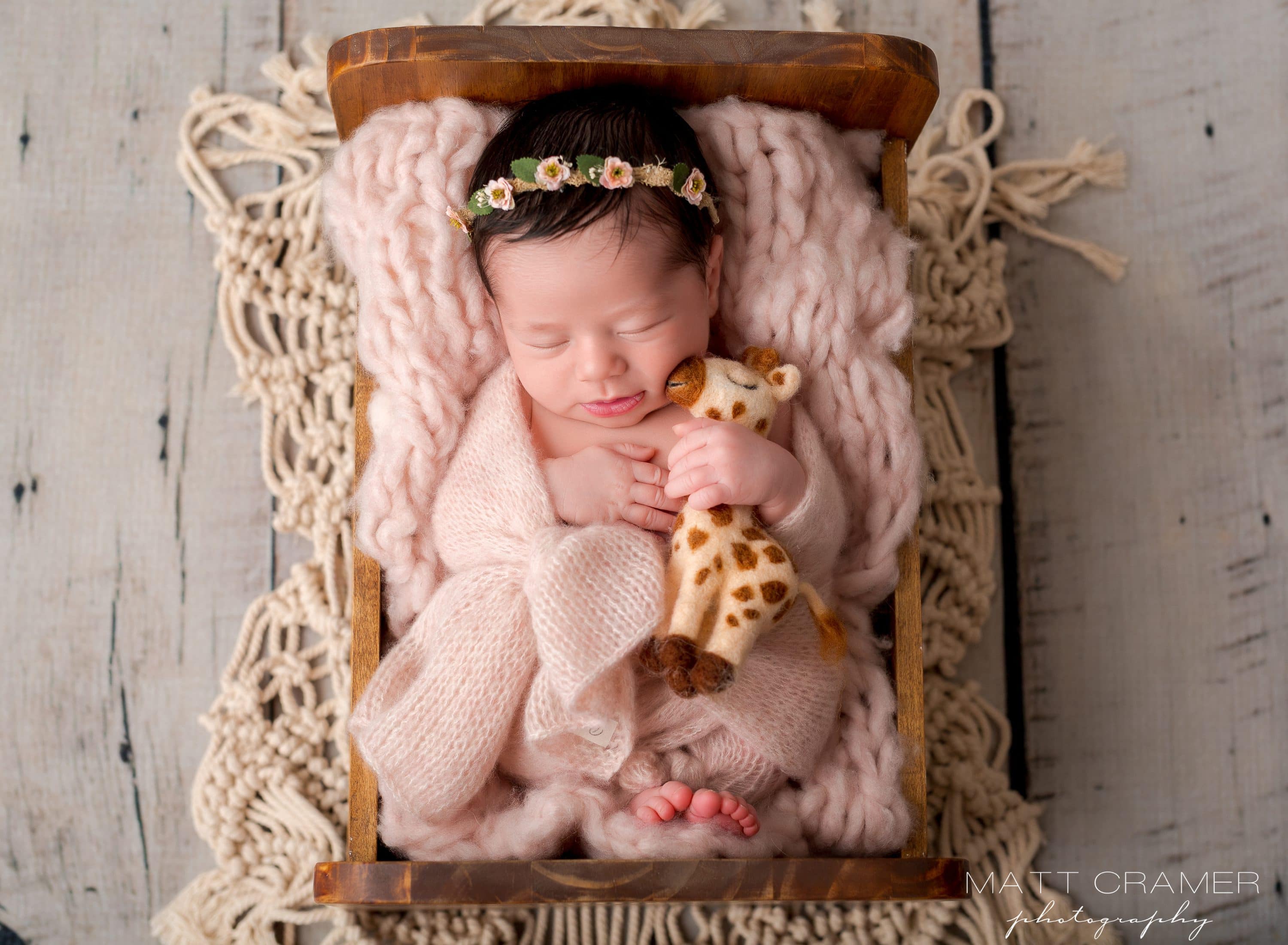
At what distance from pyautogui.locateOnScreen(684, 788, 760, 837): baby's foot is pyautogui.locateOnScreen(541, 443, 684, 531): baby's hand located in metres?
0.27

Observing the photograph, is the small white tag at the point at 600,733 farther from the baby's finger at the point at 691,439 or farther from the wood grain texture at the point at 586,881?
the baby's finger at the point at 691,439

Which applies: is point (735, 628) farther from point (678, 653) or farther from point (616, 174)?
point (616, 174)

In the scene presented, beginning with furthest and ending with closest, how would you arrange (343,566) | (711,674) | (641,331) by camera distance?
(343,566) → (641,331) → (711,674)

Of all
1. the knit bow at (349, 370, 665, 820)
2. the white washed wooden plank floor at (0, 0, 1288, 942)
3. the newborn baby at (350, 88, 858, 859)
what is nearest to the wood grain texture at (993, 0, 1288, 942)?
the white washed wooden plank floor at (0, 0, 1288, 942)

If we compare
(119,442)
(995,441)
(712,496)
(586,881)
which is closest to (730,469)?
(712,496)

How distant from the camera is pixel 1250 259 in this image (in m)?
1.43

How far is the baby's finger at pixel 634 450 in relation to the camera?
110 cm

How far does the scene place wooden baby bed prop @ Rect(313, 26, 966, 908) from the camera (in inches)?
36.8

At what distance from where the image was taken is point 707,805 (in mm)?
1011

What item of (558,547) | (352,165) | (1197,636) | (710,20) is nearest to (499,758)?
(558,547)

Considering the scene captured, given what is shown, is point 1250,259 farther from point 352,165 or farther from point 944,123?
point 352,165

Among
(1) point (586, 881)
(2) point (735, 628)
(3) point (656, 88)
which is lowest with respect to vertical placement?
(1) point (586, 881)

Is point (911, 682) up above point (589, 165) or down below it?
below

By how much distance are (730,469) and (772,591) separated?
0.12 metres
